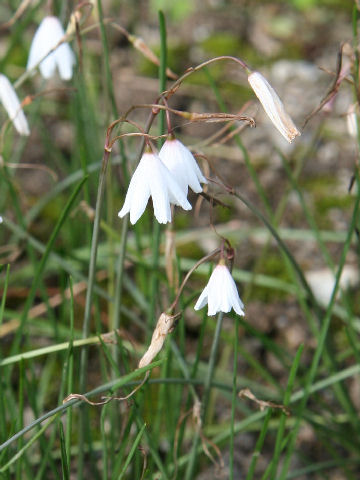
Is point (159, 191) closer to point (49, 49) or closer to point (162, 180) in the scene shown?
point (162, 180)

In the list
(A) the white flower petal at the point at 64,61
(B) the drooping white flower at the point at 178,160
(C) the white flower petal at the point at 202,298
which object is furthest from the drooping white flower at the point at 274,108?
(A) the white flower petal at the point at 64,61

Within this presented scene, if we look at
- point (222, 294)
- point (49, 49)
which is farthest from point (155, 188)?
point (49, 49)

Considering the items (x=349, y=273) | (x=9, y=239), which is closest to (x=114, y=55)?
(x=9, y=239)

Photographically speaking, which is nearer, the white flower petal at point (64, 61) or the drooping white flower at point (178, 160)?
the drooping white flower at point (178, 160)

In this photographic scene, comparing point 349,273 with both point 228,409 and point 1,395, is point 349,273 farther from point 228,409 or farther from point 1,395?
point 1,395

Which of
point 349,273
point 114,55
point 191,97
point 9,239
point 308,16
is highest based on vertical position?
point 308,16

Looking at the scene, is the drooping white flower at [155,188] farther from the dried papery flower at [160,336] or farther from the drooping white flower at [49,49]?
the drooping white flower at [49,49]
